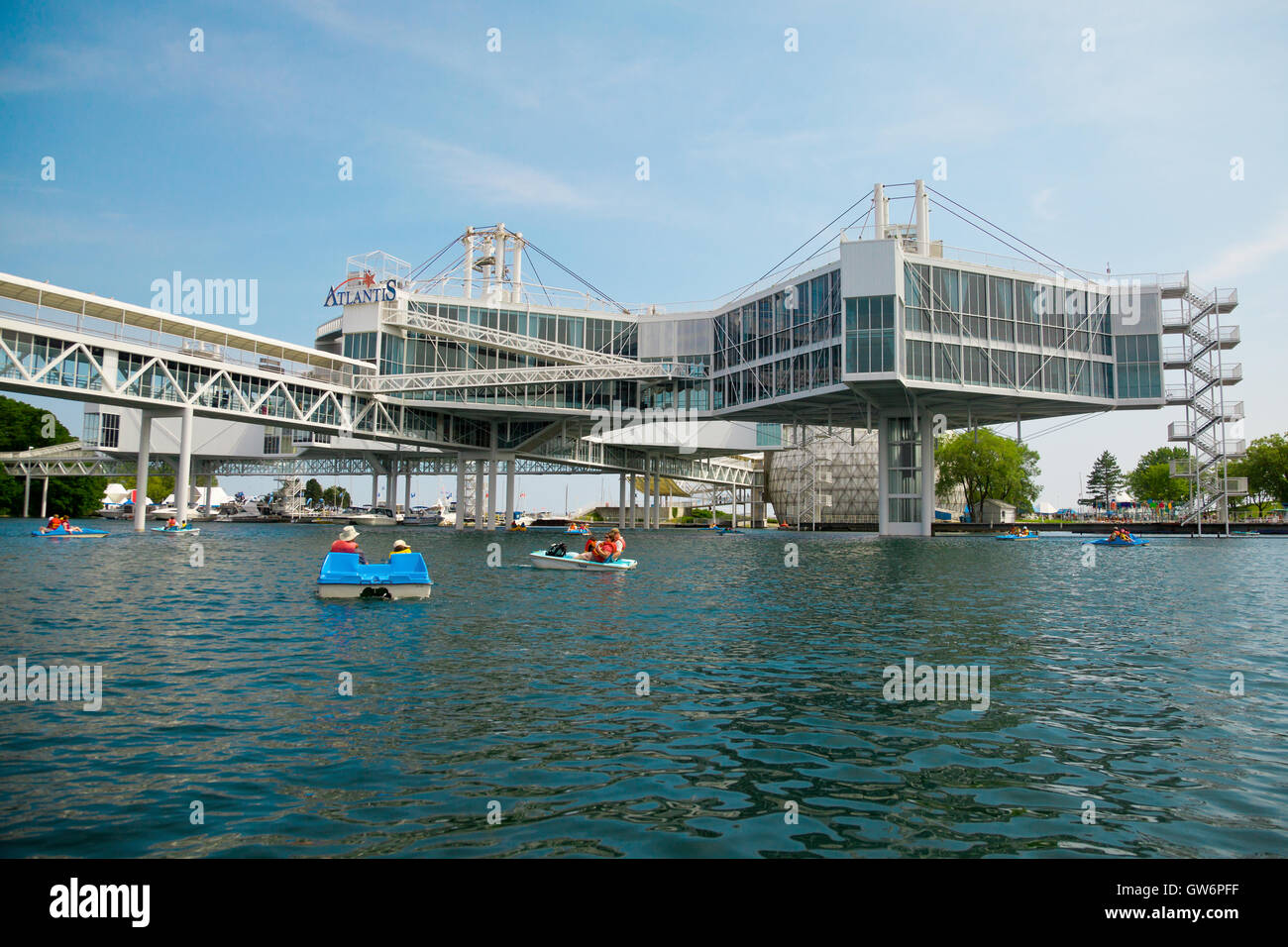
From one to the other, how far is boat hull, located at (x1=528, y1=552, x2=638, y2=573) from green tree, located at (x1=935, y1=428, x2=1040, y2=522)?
8691 centimetres

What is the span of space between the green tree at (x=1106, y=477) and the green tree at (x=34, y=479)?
193506 mm

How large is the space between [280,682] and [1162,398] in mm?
77973

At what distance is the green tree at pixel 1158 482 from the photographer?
130m

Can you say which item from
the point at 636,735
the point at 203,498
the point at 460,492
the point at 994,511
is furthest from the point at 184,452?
the point at 994,511

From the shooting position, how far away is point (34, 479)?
123125 mm

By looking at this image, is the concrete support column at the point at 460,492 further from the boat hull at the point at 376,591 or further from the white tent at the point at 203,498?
the boat hull at the point at 376,591

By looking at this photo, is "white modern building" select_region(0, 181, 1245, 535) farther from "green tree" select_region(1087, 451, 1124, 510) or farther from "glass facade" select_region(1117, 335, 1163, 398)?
"green tree" select_region(1087, 451, 1124, 510)

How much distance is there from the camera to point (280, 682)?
39.2ft

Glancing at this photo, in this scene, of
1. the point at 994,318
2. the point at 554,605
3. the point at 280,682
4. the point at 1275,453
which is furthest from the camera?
the point at 1275,453

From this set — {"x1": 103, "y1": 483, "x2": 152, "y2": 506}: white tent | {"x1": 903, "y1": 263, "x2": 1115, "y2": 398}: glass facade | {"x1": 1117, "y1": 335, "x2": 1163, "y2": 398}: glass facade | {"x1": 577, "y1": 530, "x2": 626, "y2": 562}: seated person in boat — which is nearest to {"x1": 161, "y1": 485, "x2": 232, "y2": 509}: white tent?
{"x1": 103, "y1": 483, "x2": 152, "y2": 506}: white tent

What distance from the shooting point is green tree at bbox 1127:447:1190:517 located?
425 feet
